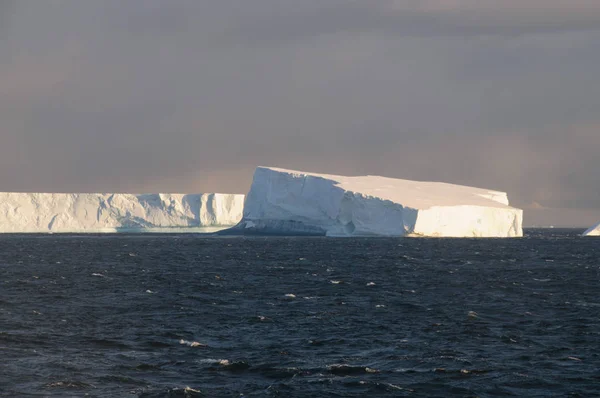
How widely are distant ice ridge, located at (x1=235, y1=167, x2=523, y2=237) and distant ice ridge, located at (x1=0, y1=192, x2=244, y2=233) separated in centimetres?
2380

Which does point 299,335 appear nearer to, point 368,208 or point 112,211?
point 368,208

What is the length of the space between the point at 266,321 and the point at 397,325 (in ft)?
12.7

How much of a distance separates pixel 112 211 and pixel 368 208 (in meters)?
54.1

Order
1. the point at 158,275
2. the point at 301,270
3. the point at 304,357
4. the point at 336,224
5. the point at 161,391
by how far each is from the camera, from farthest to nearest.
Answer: the point at 336,224
the point at 301,270
the point at 158,275
the point at 304,357
the point at 161,391

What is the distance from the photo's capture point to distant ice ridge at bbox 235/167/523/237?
279 ft

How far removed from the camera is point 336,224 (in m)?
91.8

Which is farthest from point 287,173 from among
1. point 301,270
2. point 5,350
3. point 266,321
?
point 5,350

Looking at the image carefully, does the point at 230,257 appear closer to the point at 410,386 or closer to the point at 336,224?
the point at 336,224

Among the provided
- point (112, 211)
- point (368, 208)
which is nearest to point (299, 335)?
point (368, 208)

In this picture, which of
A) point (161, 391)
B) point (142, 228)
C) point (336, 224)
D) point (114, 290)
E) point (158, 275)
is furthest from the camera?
point (142, 228)

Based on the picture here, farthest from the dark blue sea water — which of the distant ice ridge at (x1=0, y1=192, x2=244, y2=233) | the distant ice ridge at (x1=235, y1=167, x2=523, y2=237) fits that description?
the distant ice ridge at (x1=0, y1=192, x2=244, y2=233)

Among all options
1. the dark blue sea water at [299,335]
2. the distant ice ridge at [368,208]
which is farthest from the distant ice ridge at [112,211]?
the dark blue sea water at [299,335]

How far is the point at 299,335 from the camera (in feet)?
77.5

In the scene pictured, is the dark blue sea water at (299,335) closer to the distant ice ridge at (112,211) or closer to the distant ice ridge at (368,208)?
the distant ice ridge at (368,208)
